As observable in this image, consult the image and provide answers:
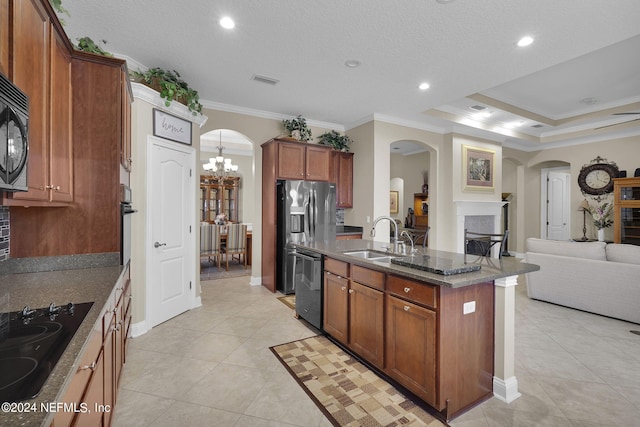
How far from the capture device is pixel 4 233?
190 cm

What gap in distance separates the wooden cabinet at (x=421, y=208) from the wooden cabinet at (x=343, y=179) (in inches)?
117

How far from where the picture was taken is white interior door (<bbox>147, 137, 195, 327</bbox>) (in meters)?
3.28

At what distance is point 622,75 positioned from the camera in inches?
164

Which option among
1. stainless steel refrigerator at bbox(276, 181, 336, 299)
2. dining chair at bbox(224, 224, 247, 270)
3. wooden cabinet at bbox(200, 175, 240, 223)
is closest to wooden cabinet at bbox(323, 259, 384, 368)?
stainless steel refrigerator at bbox(276, 181, 336, 299)

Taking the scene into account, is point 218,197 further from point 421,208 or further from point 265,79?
point 421,208

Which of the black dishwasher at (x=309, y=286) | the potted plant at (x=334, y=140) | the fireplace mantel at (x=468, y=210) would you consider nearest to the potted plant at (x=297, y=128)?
the potted plant at (x=334, y=140)

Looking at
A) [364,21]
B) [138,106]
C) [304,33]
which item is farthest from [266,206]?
[364,21]

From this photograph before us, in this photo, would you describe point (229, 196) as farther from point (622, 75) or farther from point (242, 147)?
point (622, 75)

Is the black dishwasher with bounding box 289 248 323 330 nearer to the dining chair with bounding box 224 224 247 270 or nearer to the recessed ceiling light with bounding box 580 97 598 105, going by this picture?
the dining chair with bounding box 224 224 247 270

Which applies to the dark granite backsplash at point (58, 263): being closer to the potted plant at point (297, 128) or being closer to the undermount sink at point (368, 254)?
the undermount sink at point (368, 254)

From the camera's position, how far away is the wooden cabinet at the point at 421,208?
7750 millimetres

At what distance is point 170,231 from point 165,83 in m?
1.68

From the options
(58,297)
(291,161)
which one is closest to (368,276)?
(58,297)

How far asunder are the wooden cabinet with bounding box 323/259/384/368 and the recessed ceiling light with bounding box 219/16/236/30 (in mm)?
2339
